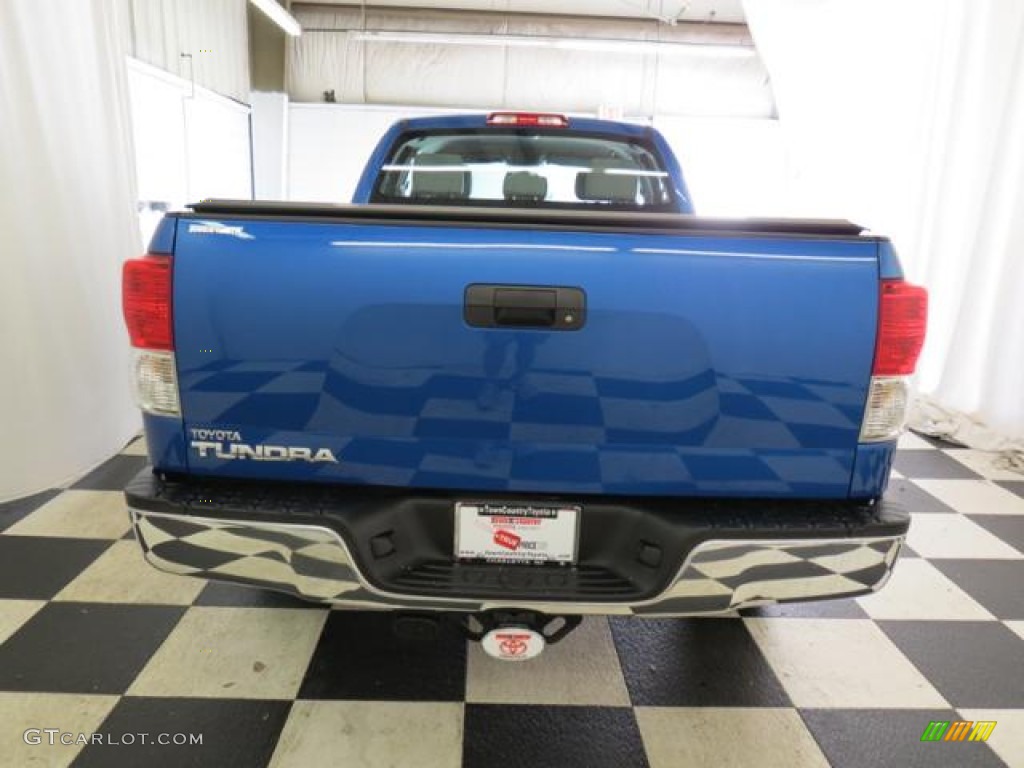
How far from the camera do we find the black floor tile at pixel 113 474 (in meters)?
2.80

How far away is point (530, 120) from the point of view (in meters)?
2.73

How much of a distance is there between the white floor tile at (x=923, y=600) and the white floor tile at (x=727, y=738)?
0.65 m

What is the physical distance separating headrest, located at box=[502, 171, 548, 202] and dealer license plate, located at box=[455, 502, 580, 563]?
174 centimetres

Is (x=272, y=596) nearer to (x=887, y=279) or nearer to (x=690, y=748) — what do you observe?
(x=690, y=748)

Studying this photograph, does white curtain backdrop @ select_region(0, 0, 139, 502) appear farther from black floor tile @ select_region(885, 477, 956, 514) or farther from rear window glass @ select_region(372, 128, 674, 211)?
black floor tile @ select_region(885, 477, 956, 514)

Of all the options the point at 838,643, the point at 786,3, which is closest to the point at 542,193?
the point at 838,643

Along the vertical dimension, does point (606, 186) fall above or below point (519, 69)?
below

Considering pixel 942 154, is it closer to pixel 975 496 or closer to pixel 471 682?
pixel 975 496

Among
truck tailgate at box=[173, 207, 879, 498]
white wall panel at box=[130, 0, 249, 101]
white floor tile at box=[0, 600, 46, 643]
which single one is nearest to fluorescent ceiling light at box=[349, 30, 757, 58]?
white wall panel at box=[130, 0, 249, 101]

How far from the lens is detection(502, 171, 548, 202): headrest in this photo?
2776 millimetres

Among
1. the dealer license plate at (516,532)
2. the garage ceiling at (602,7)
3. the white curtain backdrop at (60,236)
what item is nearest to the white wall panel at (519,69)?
the garage ceiling at (602,7)

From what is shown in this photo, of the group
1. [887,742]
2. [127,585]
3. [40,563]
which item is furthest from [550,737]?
[40,563]

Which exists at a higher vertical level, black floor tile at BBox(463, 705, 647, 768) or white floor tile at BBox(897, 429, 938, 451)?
black floor tile at BBox(463, 705, 647, 768)

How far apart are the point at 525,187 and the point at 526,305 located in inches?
65.8
